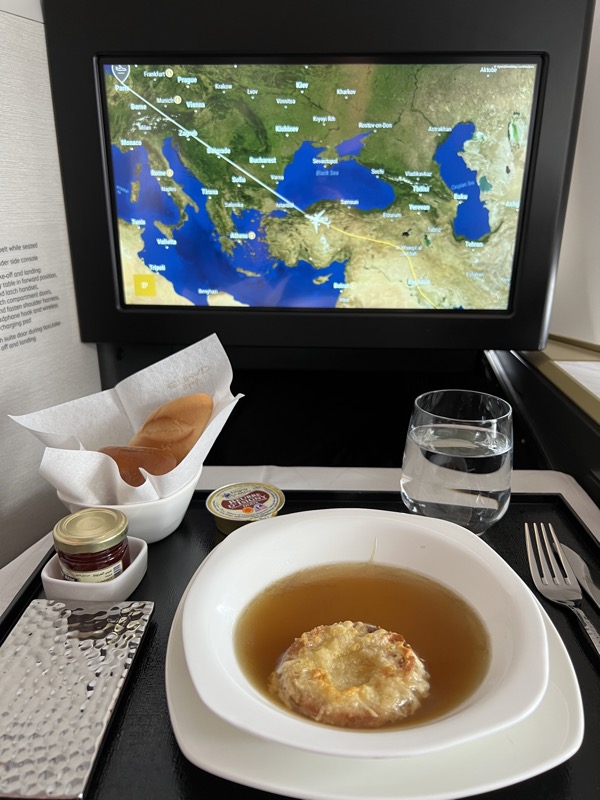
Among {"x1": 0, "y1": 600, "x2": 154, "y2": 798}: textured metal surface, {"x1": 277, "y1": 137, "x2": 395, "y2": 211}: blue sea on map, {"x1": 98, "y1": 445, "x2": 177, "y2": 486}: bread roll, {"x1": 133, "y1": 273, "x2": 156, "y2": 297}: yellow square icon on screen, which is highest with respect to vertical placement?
{"x1": 277, "y1": 137, "x2": 395, "y2": 211}: blue sea on map

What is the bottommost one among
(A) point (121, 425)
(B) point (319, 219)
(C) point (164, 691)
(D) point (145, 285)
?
(C) point (164, 691)

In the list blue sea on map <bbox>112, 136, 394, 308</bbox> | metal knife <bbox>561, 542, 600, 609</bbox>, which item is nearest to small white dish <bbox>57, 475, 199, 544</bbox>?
blue sea on map <bbox>112, 136, 394, 308</bbox>

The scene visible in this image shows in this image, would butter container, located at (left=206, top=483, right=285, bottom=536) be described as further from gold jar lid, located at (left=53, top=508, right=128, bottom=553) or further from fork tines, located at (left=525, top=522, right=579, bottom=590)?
fork tines, located at (left=525, top=522, right=579, bottom=590)

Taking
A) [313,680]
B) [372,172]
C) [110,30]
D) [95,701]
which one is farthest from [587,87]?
[95,701]

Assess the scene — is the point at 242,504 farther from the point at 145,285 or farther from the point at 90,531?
the point at 145,285

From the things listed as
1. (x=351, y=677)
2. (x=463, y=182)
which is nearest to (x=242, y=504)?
(x=351, y=677)

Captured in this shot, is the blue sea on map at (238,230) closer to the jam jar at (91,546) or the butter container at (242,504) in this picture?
the butter container at (242,504)

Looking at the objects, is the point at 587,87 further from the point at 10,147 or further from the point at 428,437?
the point at 10,147
